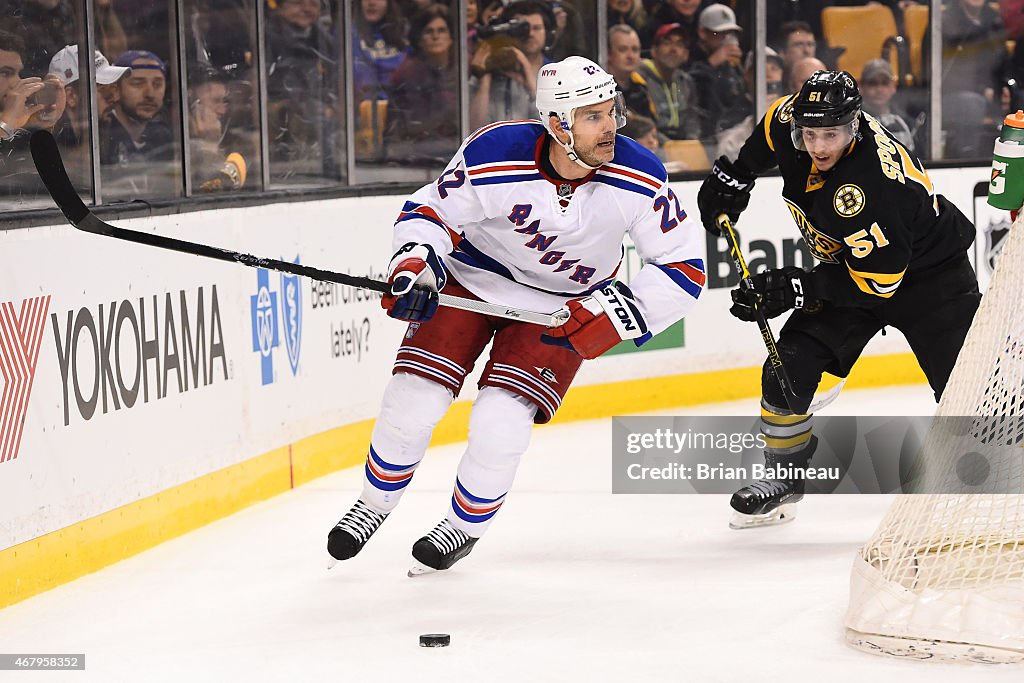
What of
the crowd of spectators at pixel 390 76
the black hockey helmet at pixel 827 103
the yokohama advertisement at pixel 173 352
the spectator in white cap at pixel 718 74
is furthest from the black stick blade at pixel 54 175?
the spectator in white cap at pixel 718 74

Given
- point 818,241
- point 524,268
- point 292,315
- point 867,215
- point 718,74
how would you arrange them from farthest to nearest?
point 718,74
point 292,315
point 818,241
point 867,215
point 524,268

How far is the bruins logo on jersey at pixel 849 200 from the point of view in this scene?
12.1ft

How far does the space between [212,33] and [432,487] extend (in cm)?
155

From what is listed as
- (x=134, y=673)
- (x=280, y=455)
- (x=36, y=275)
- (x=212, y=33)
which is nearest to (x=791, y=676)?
(x=134, y=673)

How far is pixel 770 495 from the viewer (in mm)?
4141

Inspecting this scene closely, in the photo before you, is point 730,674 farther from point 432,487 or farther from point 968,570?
point 432,487

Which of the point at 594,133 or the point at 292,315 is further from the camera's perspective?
the point at 292,315

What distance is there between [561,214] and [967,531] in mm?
1095

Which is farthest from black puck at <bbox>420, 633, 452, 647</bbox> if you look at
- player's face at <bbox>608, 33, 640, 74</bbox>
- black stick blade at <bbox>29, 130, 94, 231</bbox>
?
player's face at <bbox>608, 33, 640, 74</bbox>

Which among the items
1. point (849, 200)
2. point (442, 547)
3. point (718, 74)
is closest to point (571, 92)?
point (849, 200)

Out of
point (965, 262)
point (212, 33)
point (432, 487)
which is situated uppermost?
point (212, 33)

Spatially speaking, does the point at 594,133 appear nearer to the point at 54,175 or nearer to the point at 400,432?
the point at 400,432

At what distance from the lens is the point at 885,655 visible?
9.48 feet

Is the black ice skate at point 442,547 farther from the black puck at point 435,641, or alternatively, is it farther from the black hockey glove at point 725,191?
the black hockey glove at point 725,191
